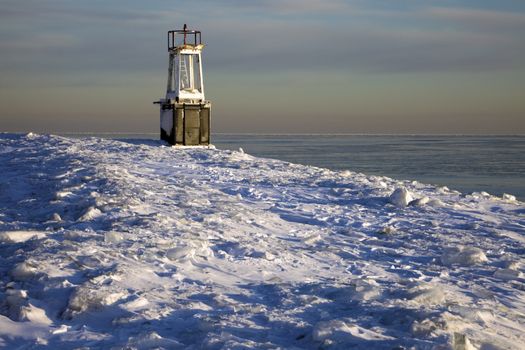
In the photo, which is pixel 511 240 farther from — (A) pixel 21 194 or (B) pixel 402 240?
(A) pixel 21 194

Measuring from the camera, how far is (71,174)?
13383 mm

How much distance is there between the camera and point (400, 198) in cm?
1159

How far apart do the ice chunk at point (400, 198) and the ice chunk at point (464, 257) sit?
11.8 ft

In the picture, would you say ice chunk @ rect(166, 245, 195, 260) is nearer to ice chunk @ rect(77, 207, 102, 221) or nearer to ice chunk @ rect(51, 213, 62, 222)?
ice chunk @ rect(77, 207, 102, 221)

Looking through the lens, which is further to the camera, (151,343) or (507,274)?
(507,274)

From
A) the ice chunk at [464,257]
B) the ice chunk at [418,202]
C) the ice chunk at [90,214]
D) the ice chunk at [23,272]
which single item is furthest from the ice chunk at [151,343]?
the ice chunk at [418,202]

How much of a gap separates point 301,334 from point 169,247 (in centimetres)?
294

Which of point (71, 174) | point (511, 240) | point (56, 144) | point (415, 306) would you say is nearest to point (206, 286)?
point (415, 306)

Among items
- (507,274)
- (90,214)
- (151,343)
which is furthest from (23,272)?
(507,274)

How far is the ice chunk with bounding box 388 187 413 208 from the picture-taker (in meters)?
11.5

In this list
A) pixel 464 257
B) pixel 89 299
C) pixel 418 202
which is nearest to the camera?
pixel 89 299

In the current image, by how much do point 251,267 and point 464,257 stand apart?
270 cm

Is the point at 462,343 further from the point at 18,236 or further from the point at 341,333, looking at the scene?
the point at 18,236

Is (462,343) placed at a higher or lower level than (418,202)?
higher
